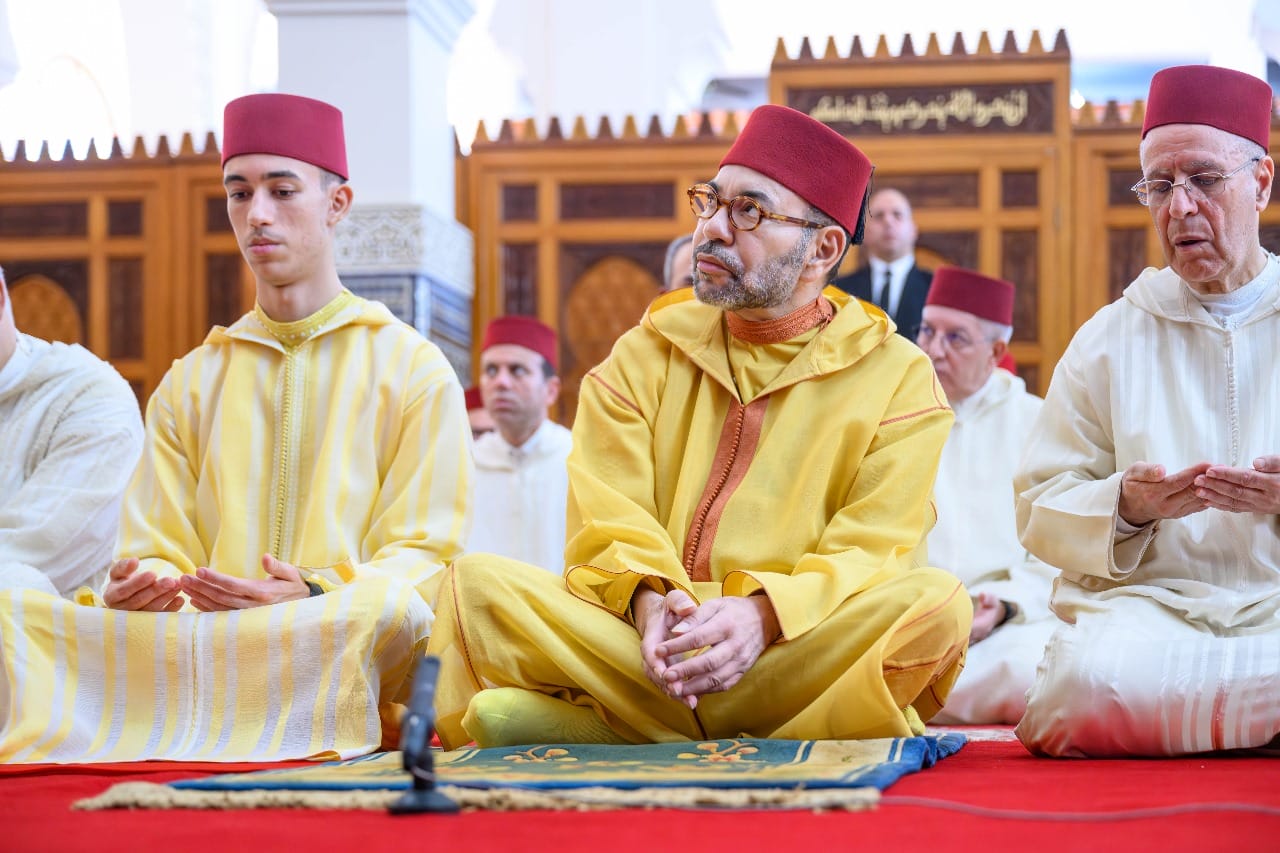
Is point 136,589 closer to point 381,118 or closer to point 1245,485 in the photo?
point 1245,485

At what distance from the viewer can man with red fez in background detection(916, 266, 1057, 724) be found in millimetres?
4379

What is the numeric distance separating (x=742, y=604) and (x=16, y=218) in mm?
6836

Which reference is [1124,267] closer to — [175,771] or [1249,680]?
[1249,680]

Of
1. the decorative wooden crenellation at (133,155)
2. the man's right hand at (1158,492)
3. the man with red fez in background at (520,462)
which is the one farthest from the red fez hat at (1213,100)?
the decorative wooden crenellation at (133,155)

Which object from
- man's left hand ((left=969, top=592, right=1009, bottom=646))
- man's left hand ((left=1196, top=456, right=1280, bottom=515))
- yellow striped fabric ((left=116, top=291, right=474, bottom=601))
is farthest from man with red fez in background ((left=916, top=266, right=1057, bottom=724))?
yellow striped fabric ((left=116, top=291, right=474, bottom=601))

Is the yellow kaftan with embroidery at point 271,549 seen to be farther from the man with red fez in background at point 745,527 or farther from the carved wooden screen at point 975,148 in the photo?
the carved wooden screen at point 975,148

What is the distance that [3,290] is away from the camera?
4.23m

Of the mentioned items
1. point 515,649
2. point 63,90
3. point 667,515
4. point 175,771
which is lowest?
point 175,771

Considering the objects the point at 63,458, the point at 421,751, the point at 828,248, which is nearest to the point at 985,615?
the point at 828,248

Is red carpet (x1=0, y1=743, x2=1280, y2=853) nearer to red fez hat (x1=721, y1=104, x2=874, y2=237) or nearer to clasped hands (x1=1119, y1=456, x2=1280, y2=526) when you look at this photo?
clasped hands (x1=1119, y1=456, x2=1280, y2=526)

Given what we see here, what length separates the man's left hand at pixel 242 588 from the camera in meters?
3.19

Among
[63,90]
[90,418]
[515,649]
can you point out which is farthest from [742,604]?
[63,90]

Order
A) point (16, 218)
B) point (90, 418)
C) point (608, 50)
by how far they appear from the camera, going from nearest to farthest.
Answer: point (90, 418) < point (16, 218) < point (608, 50)

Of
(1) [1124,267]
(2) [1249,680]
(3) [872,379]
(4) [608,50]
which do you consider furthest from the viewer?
(4) [608,50]
